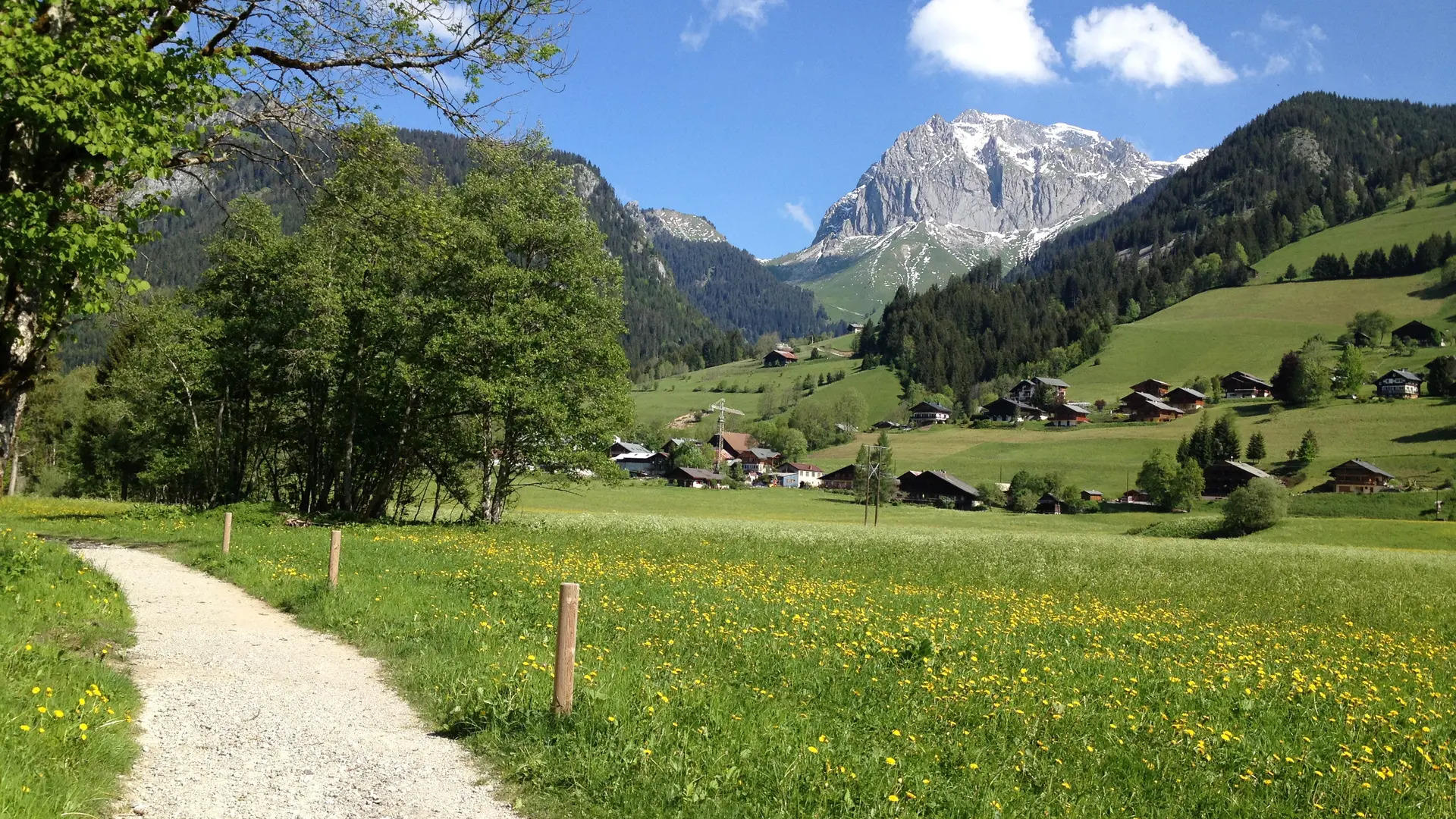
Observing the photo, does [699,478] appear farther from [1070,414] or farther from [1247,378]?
[1247,378]

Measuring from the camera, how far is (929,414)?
625ft

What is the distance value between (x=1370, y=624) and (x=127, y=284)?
2707 cm

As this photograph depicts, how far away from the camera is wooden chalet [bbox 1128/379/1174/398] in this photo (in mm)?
166587

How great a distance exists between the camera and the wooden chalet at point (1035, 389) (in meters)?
178

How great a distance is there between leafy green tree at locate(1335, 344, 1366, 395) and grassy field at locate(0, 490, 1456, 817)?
148 metres

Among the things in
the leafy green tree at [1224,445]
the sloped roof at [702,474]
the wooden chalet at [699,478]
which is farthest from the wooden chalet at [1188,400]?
the sloped roof at [702,474]

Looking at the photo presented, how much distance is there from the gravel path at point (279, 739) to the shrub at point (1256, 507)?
263ft

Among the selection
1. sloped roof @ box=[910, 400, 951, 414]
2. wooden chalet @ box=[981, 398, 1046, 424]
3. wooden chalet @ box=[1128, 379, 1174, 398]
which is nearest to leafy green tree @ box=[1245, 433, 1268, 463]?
wooden chalet @ box=[1128, 379, 1174, 398]

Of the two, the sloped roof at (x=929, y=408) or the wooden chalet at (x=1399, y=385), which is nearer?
the wooden chalet at (x=1399, y=385)

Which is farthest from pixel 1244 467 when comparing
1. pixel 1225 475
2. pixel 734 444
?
pixel 734 444

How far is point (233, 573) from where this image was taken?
16891 mm

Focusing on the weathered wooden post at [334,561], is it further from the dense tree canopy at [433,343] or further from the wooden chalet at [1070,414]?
the wooden chalet at [1070,414]

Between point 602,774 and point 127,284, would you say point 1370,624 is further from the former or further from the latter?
point 127,284

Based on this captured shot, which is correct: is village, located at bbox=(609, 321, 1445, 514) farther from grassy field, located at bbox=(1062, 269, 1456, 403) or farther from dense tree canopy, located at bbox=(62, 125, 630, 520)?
dense tree canopy, located at bbox=(62, 125, 630, 520)
